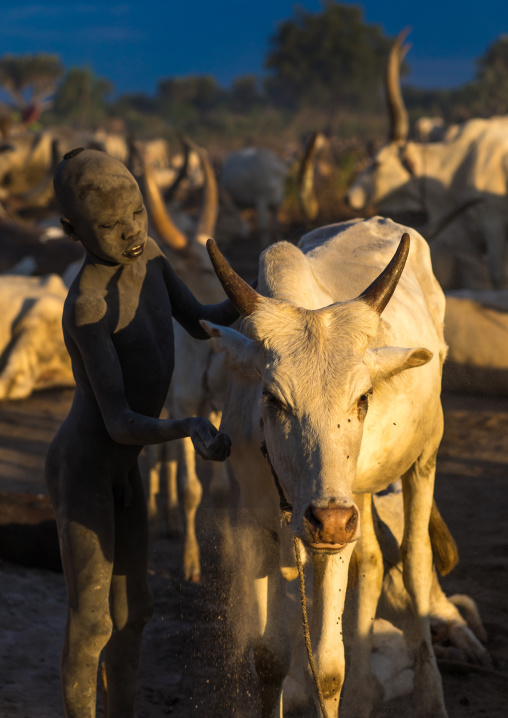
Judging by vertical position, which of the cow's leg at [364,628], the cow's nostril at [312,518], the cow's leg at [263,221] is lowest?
the cow's leg at [364,628]

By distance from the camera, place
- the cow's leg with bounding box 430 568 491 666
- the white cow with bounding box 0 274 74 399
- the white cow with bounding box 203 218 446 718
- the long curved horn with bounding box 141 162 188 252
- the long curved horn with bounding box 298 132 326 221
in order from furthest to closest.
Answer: the long curved horn with bounding box 298 132 326 221
the white cow with bounding box 0 274 74 399
the long curved horn with bounding box 141 162 188 252
the cow's leg with bounding box 430 568 491 666
the white cow with bounding box 203 218 446 718

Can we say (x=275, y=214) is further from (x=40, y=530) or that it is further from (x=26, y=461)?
(x=40, y=530)

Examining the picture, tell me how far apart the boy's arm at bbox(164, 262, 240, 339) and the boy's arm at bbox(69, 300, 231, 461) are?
452 mm

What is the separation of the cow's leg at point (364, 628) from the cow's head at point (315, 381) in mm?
1033

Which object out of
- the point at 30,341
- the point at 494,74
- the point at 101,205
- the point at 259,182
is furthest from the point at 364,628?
the point at 494,74

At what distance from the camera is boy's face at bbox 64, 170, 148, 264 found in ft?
9.61

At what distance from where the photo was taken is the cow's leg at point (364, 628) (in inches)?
151

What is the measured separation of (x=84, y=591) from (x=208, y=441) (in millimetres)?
795

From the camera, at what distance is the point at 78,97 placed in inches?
2761

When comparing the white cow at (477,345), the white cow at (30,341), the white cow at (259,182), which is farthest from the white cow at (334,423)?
the white cow at (259,182)

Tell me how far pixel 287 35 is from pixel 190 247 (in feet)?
199

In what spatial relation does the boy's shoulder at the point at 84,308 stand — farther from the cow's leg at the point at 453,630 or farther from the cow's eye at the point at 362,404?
the cow's leg at the point at 453,630

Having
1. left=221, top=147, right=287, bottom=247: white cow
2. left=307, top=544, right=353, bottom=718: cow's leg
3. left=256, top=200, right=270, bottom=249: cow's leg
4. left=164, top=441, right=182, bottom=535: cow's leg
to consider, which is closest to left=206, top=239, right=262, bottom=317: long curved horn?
left=307, top=544, right=353, bottom=718: cow's leg

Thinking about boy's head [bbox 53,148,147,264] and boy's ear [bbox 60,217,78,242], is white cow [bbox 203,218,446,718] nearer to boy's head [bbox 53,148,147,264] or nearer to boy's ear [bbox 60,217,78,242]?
boy's head [bbox 53,148,147,264]
